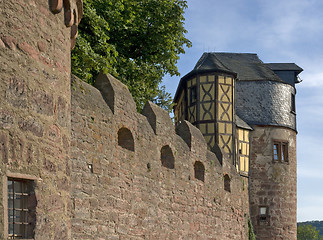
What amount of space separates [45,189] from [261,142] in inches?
769

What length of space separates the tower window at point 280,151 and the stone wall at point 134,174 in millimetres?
9315

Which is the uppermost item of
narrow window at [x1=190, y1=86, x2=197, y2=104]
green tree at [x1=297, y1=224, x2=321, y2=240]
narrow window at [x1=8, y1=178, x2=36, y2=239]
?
narrow window at [x1=190, y1=86, x2=197, y2=104]

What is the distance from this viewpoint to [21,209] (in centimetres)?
611

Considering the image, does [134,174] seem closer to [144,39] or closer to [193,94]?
[144,39]

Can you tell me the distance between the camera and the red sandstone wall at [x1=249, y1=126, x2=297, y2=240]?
24.3 meters

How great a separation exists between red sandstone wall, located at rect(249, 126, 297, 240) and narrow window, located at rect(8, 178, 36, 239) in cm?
1902

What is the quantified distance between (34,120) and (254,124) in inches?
780

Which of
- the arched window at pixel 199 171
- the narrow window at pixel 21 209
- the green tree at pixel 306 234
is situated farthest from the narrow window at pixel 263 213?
the green tree at pixel 306 234

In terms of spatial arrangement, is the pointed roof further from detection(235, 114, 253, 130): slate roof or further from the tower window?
the tower window

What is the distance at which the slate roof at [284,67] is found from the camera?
28.1 metres

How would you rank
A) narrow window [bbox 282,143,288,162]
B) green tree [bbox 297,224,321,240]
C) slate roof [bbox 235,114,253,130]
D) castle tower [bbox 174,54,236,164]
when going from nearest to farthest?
castle tower [bbox 174,54,236,164], slate roof [bbox 235,114,253,130], narrow window [bbox 282,143,288,162], green tree [bbox 297,224,321,240]

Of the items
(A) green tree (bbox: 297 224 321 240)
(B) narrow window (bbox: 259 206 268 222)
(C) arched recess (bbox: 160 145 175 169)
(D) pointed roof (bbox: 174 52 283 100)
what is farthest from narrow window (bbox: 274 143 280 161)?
(A) green tree (bbox: 297 224 321 240)

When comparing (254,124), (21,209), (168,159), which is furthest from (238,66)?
(21,209)

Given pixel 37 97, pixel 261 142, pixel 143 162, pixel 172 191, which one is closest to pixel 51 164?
pixel 37 97
